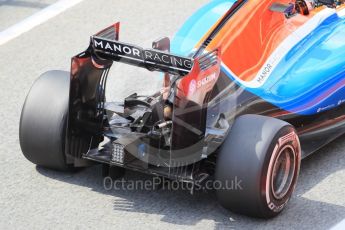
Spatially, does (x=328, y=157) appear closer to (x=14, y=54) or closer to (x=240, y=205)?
(x=240, y=205)

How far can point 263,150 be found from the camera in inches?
240

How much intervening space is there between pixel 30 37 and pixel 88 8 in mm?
945

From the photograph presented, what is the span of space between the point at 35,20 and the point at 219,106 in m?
4.33

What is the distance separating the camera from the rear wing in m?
6.18

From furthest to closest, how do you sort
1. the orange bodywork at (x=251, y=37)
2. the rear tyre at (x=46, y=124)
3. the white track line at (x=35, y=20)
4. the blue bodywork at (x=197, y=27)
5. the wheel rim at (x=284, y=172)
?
the white track line at (x=35, y=20) → the blue bodywork at (x=197, y=27) → the orange bodywork at (x=251, y=37) → the rear tyre at (x=46, y=124) → the wheel rim at (x=284, y=172)

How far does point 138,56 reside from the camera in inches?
250

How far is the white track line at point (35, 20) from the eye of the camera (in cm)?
1017

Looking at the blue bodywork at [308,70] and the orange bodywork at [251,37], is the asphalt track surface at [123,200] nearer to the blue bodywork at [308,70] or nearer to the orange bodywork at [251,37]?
the blue bodywork at [308,70]

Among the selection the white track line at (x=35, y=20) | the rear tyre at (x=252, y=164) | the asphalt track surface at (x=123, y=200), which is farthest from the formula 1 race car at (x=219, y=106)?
the white track line at (x=35, y=20)

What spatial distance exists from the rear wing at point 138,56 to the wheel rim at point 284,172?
34.5 inches

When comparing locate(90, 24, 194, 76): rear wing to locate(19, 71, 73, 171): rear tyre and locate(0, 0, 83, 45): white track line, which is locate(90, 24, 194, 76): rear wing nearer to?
locate(19, 71, 73, 171): rear tyre

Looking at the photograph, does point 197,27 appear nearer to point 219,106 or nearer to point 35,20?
point 219,106

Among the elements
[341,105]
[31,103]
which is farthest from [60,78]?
[341,105]

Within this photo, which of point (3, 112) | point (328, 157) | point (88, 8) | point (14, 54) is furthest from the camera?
point (88, 8)
